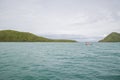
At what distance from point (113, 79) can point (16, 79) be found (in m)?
10.3

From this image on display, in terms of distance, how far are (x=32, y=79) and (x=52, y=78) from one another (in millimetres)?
2149

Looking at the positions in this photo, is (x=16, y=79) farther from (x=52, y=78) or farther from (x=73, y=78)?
(x=73, y=78)

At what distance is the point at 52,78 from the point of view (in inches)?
456

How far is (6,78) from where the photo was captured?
11.1m

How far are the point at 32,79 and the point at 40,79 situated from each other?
33.1 inches

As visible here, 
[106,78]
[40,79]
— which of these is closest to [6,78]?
[40,79]

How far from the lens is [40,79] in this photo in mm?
11234

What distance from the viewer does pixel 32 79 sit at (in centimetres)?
1112

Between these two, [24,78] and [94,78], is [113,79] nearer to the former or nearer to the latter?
[94,78]

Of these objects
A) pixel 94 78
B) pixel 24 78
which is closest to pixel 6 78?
pixel 24 78

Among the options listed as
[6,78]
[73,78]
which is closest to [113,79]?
[73,78]

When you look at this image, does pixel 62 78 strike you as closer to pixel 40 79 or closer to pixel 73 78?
pixel 73 78

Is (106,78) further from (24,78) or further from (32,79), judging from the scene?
(24,78)

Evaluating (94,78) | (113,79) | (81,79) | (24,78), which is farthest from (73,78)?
(24,78)
